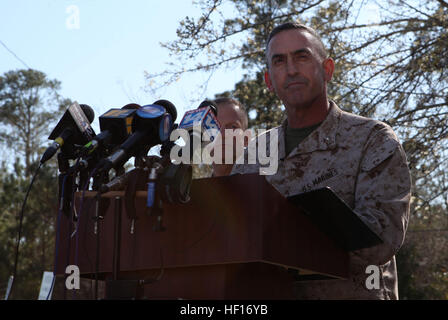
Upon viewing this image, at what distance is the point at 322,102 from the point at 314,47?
0.28m

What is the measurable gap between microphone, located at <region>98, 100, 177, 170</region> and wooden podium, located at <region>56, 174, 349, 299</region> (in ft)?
0.50

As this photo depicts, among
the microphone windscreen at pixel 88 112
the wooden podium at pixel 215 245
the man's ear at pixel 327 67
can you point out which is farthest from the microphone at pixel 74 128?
the man's ear at pixel 327 67

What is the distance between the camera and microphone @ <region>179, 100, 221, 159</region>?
2.05 metres

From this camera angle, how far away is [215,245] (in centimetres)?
187

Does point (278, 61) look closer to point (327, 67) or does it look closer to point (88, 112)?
point (327, 67)

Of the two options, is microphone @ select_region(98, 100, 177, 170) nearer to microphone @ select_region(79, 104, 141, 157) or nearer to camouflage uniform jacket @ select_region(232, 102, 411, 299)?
microphone @ select_region(79, 104, 141, 157)

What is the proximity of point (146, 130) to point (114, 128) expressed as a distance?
0.15 meters

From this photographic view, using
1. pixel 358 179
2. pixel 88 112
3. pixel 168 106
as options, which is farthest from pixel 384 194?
pixel 88 112

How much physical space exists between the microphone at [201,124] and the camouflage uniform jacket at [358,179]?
605 mm

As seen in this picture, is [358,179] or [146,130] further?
[358,179]

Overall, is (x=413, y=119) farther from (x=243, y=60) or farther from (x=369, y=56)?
(x=243, y=60)

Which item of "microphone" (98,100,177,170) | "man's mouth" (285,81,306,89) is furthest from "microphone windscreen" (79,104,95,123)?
"man's mouth" (285,81,306,89)

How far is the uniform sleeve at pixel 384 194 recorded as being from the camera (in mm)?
2223
